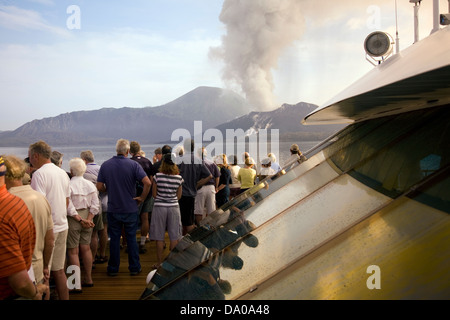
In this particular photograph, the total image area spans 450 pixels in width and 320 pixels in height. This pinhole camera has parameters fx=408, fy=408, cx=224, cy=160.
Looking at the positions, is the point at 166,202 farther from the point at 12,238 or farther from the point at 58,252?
the point at 12,238

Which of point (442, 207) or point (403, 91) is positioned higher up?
point (403, 91)

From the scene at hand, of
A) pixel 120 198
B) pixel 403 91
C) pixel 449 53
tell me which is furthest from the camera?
pixel 120 198

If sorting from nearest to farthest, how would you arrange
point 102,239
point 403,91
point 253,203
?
point 403,91, point 253,203, point 102,239

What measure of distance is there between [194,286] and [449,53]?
1.87 m

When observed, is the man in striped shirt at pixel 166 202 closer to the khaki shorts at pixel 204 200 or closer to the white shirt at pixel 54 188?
the khaki shorts at pixel 204 200

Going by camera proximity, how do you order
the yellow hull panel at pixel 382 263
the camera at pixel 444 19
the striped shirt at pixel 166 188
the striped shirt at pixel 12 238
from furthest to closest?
the striped shirt at pixel 166 188
the camera at pixel 444 19
the striped shirt at pixel 12 238
the yellow hull panel at pixel 382 263

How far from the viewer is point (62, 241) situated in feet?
15.7

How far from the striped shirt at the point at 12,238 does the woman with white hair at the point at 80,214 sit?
2662mm

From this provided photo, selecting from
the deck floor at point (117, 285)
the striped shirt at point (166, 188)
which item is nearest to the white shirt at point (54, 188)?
the deck floor at point (117, 285)

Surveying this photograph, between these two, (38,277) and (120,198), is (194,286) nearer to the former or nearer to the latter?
(38,277)

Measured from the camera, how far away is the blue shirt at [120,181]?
6.14 meters

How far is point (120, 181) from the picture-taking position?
6.14 meters

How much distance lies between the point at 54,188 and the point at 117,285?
202 cm

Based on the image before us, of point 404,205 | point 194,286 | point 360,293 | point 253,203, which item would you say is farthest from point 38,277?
point 404,205
